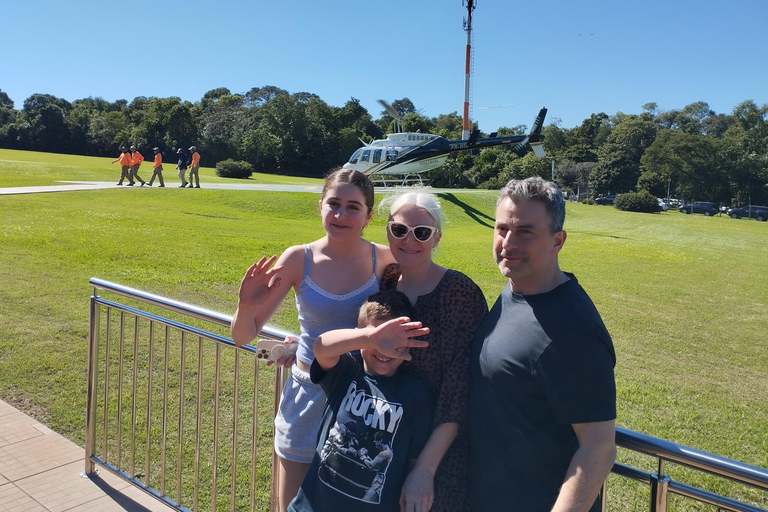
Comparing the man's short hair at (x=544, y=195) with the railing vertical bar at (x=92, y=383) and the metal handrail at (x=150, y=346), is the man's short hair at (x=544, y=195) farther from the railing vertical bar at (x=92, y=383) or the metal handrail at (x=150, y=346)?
the railing vertical bar at (x=92, y=383)

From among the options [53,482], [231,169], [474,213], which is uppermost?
[231,169]

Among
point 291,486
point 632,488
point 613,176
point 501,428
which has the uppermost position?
point 613,176

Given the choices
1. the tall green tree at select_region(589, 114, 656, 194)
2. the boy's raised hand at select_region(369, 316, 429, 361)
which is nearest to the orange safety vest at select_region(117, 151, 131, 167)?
the boy's raised hand at select_region(369, 316, 429, 361)

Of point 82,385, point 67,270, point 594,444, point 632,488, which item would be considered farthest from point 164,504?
point 67,270

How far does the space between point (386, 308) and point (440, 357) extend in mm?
249

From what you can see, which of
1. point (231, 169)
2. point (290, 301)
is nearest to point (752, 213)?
point (231, 169)

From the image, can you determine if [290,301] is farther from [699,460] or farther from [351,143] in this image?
[351,143]

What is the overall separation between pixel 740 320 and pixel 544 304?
11441mm

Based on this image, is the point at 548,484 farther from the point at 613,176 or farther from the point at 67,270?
the point at 613,176

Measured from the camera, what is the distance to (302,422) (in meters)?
2.34

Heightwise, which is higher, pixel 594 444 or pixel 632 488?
pixel 594 444

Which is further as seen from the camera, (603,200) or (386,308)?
(603,200)

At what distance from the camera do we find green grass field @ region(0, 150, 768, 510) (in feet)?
19.1

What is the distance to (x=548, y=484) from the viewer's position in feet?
5.71
